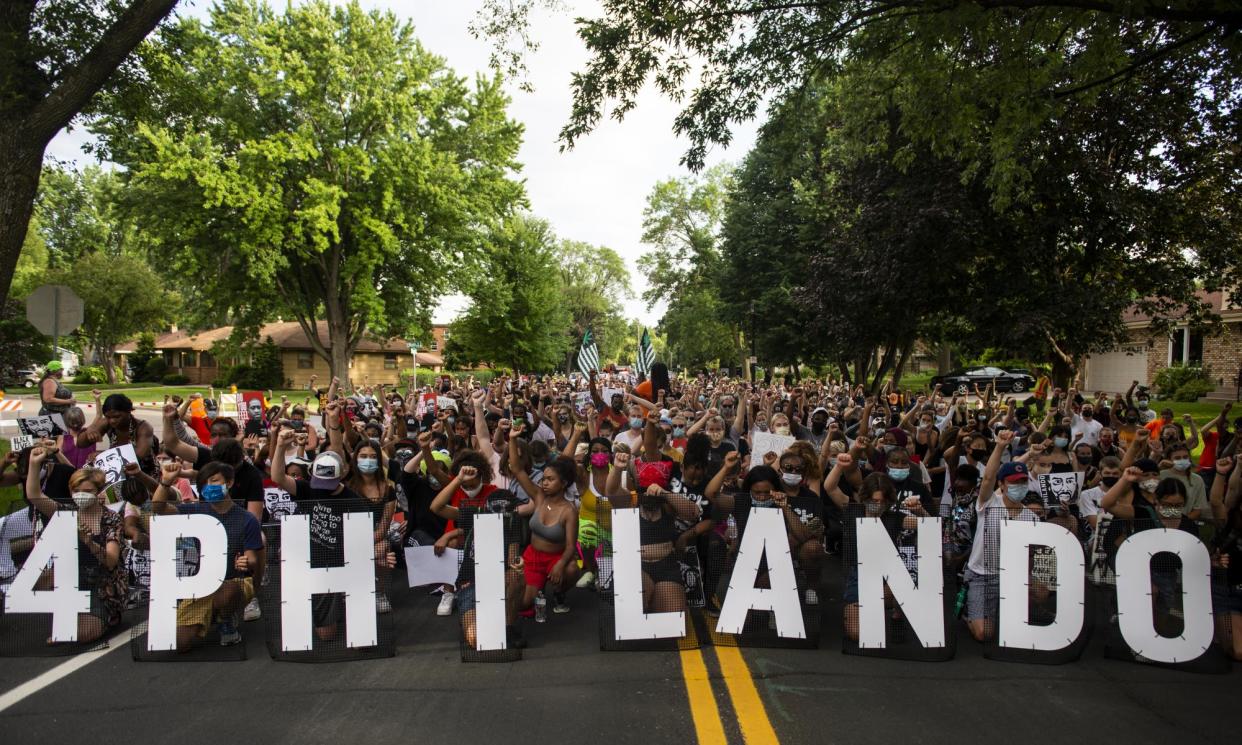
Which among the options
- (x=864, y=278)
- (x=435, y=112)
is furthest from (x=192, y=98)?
(x=435, y=112)

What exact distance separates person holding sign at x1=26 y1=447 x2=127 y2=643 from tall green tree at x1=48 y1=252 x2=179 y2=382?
53879mm

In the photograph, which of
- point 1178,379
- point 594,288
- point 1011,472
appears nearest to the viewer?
point 1011,472

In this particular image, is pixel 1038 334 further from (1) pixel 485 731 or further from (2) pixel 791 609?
(1) pixel 485 731

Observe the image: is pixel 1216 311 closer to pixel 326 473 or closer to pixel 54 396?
pixel 326 473

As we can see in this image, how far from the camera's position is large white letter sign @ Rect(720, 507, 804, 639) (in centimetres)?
535

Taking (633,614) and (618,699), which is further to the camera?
(633,614)

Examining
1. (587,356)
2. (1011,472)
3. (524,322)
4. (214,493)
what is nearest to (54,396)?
(214,493)

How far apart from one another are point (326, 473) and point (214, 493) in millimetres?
896

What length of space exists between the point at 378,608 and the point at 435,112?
31737mm

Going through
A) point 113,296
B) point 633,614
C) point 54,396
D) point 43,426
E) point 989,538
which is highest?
point 113,296

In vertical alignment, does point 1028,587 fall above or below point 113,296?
below

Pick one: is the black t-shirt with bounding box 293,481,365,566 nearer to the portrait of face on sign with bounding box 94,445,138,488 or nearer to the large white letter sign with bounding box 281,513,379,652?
the large white letter sign with bounding box 281,513,379,652

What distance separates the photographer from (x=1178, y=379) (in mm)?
29219

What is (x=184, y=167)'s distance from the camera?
2702 cm
